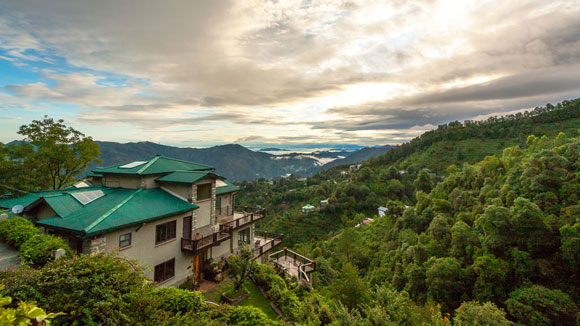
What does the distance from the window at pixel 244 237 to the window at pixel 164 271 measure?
21.4 feet

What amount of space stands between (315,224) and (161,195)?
55.3 metres

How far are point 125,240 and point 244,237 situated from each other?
10013mm

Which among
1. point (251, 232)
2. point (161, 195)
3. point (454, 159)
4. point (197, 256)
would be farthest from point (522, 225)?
point (454, 159)

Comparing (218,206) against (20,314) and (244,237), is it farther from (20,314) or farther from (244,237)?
(20,314)

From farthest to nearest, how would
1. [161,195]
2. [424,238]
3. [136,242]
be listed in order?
[424,238] < [161,195] < [136,242]

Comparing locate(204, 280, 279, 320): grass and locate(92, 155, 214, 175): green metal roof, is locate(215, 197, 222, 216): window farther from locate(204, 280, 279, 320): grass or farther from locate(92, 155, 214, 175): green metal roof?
locate(204, 280, 279, 320): grass

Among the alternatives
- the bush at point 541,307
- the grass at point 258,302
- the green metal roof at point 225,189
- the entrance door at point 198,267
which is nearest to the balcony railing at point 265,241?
the grass at point 258,302

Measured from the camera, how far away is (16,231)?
35.3 feet

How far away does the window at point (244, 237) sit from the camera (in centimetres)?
1963

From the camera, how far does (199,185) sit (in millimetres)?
15633

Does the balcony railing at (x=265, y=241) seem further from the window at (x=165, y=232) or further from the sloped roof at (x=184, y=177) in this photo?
the sloped roof at (x=184, y=177)

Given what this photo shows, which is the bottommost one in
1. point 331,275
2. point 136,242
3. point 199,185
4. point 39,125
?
point 331,275

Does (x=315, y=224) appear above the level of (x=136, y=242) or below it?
below

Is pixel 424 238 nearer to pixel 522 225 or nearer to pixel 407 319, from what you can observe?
pixel 522 225
